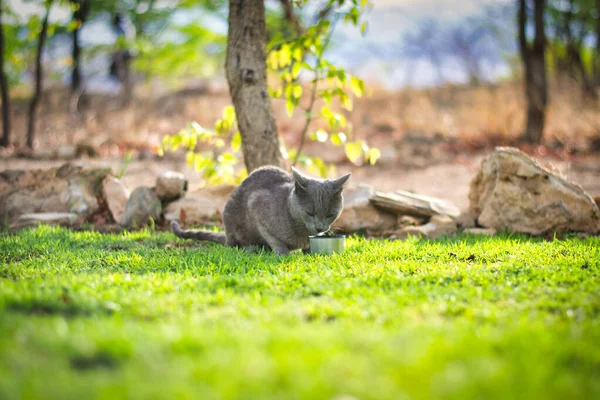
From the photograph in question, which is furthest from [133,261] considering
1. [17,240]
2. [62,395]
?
[62,395]

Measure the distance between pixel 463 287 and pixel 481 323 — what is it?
0.69 meters

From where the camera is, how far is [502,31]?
27156mm

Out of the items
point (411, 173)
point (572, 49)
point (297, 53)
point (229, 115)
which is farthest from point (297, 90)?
point (572, 49)

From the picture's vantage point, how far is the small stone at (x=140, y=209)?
6.42m

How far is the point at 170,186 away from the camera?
6.63 meters

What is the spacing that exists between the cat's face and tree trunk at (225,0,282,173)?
183cm

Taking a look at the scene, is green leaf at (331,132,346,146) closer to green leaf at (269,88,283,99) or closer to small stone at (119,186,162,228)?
green leaf at (269,88,283,99)

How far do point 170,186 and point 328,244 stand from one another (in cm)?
289

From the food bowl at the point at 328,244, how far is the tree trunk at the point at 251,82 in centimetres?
199

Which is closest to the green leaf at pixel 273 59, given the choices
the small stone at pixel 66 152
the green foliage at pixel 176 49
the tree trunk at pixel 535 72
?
the small stone at pixel 66 152

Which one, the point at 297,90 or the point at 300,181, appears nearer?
the point at 300,181

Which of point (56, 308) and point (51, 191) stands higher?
point (51, 191)

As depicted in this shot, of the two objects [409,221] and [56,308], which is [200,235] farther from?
[409,221]

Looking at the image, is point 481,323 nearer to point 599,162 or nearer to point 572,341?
point 572,341
